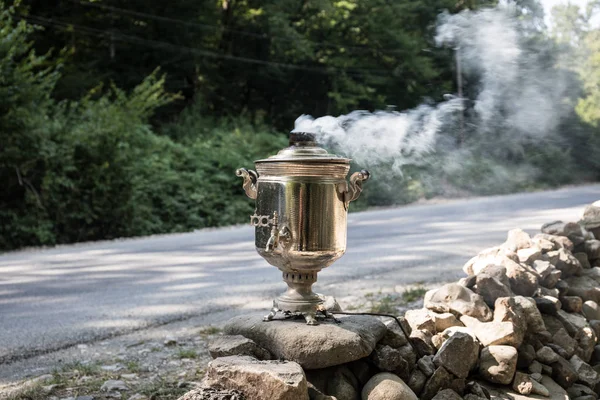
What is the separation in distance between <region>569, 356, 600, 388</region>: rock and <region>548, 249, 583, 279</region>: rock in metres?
0.85

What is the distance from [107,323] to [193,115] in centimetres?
1479

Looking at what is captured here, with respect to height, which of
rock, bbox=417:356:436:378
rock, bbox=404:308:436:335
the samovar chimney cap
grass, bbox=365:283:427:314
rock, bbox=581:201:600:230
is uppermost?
the samovar chimney cap

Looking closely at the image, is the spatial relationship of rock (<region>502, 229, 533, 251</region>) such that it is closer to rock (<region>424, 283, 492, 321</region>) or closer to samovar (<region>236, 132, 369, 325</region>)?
rock (<region>424, 283, 492, 321</region>)

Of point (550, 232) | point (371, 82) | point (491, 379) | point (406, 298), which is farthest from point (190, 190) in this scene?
point (491, 379)

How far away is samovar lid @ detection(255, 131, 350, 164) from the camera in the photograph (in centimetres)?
320

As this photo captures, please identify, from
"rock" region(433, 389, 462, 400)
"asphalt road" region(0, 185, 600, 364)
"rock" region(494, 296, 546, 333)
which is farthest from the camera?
"asphalt road" region(0, 185, 600, 364)

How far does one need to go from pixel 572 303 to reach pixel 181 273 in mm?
4763

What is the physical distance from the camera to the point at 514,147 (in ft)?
52.9

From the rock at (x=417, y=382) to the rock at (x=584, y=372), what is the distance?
1292 mm

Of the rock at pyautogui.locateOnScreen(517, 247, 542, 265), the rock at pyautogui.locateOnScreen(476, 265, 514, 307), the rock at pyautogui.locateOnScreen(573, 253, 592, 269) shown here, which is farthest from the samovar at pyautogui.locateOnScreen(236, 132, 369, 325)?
the rock at pyautogui.locateOnScreen(573, 253, 592, 269)

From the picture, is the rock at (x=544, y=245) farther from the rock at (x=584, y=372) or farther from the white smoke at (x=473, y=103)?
the white smoke at (x=473, y=103)

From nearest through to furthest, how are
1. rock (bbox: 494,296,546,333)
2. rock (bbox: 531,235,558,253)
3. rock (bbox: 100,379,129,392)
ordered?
rock (bbox: 100,379,129,392) < rock (bbox: 494,296,546,333) < rock (bbox: 531,235,558,253)

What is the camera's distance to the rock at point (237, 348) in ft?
9.93

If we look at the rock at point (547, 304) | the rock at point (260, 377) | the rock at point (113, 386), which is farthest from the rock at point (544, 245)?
the rock at point (113, 386)
